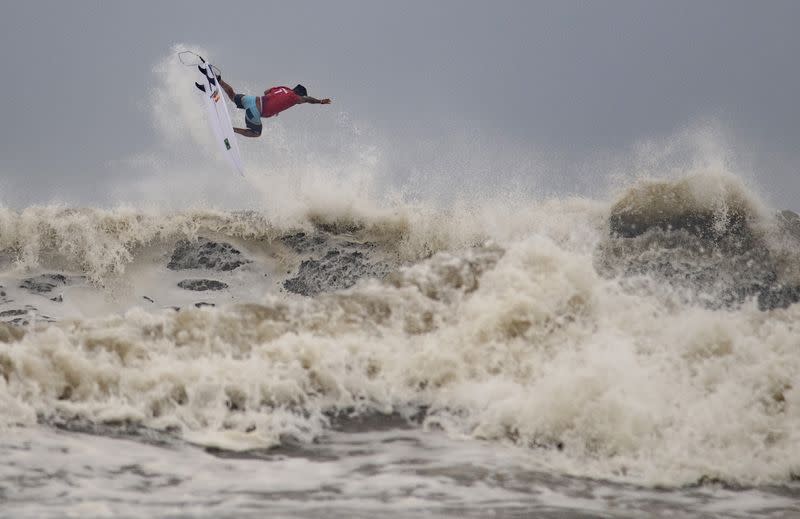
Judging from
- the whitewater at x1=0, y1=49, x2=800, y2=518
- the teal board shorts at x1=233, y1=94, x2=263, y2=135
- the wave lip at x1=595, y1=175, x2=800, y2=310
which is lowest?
the whitewater at x1=0, y1=49, x2=800, y2=518

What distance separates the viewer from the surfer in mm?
→ 10508

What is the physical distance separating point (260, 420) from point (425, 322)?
197 cm

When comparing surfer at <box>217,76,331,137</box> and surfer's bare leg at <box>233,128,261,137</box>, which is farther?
surfer's bare leg at <box>233,128,261,137</box>

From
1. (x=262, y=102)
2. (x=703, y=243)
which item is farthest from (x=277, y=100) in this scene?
(x=703, y=243)

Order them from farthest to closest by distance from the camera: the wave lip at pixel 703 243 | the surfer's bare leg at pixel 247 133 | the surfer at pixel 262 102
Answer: the surfer's bare leg at pixel 247 133, the surfer at pixel 262 102, the wave lip at pixel 703 243

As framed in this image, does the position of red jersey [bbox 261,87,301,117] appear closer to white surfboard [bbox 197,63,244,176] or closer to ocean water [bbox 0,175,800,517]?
white surfboard [bbox 197,63,244,176]

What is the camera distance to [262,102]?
10719 mm

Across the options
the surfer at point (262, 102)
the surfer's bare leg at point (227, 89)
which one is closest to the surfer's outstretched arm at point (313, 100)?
the surfer at point (262, 102)

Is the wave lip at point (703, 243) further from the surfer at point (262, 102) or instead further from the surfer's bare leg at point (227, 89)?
the surfer's bare leg at point (227, 89)

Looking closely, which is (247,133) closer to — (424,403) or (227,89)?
(227,89)

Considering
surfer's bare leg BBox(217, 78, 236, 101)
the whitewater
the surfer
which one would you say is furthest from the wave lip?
surfer's bare leg BBox(217, 78, 236, 101)

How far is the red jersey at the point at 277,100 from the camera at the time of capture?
10547 millimetres

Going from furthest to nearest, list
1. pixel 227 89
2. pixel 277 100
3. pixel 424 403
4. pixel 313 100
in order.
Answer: pixel 227 89, pixel 277 100, pixel 313 100, pixel 424 403

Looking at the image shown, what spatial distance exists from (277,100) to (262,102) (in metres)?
0.20
